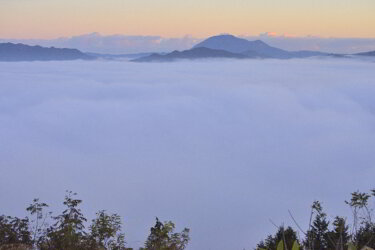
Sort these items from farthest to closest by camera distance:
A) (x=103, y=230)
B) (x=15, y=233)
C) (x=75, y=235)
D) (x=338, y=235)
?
(x=338, y=235) < (x=15, y=233) < (x=103, y=230) < (x=75, y=235)

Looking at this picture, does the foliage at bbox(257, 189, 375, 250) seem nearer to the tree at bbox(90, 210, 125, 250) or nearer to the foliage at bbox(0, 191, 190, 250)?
the foliage at bbox(0, 191, 190, 250)

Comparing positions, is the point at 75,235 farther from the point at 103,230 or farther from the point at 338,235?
the point at 338,235

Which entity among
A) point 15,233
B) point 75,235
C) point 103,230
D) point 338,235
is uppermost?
point 15,233

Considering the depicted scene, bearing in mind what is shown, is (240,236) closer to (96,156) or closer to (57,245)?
(57,245)

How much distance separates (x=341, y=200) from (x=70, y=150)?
124377 millimetres

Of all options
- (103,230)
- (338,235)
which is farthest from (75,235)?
(338,235)

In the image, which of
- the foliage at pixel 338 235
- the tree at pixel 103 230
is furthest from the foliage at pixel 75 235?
the foliage at pixel 338 235

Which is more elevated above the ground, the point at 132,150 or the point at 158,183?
the point at 132,150

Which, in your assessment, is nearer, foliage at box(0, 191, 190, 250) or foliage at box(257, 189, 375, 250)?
foliage at box(257, 189, 375, 250)

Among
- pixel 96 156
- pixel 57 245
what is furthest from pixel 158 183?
pixel 57 245

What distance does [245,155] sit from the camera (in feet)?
627

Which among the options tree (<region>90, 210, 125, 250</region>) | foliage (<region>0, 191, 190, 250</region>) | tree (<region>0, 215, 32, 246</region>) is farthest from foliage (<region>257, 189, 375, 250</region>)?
tree (<region>0, 215, 32, 246</region>)

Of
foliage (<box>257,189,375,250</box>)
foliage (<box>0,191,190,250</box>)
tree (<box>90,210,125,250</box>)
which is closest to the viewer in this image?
foliage (<box>257,189,375,250</box>)

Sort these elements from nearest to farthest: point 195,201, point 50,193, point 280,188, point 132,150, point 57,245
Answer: point 57,245
point 195,201
point 50,193
point 280,188
point 132,150
